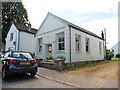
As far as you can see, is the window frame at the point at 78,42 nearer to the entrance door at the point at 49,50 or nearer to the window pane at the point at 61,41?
the window pane at the point at 61,41

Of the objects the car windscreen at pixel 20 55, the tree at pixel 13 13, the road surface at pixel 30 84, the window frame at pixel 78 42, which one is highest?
the tree at pixel 13 13

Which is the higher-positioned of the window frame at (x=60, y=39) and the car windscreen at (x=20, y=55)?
the window frame at (x=60, y=39)

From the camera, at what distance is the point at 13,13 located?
44.3 m

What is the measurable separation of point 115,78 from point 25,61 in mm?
5429

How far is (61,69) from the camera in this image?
12.7m

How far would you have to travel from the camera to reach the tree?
42375mm

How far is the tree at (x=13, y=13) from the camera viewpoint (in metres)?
42.4

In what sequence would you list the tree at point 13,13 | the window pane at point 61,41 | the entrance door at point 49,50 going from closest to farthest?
the window pane at point 61,41, the entrance door at point 49,50, the tree at point 13,13

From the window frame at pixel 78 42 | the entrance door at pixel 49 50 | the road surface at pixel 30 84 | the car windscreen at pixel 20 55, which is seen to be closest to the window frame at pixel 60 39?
the window frame at pixel 78 42

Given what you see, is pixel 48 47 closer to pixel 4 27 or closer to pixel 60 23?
pixel 60 23

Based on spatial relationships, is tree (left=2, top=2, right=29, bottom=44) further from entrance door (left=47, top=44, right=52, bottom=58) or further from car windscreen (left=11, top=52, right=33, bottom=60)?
car windscreen (left=11, top=52, right=33, bottom=60)

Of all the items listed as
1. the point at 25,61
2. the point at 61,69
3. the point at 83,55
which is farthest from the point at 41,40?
the point at 25,61

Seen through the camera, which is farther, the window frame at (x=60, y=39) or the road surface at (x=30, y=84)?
the window frame at (x=60, y=39)

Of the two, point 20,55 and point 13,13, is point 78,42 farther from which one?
point 13,13
